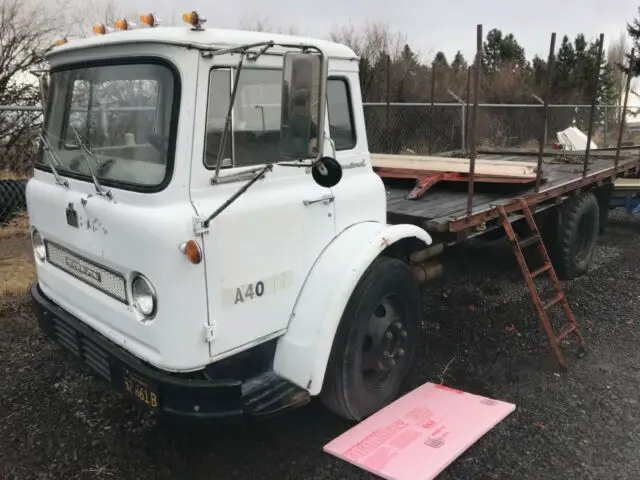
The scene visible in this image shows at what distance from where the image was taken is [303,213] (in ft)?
10.2

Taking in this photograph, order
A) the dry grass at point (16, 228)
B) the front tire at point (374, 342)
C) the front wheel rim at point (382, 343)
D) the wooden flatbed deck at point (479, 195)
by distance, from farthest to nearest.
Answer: the dry grass at point (16, 228) → the wooden flatbed deck at point (479, 195) → the front wheel rim at point (382, 343) → the front tire at point (374, 342)

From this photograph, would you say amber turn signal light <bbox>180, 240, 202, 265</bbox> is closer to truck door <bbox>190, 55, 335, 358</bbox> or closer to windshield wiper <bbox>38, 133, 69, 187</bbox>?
truck door <bbox>190, 55, 335, 358</bbox>

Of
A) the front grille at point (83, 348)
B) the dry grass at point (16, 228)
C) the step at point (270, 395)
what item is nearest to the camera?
the step at point (270, 395)

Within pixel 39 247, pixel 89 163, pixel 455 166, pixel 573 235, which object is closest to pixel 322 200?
pixel 89 163

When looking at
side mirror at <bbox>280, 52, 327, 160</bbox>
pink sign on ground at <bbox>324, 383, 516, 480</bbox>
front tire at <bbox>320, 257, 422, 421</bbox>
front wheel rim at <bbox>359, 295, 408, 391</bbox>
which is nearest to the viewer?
side mirror at <bbox>280, 52, 327, 160</bbox>

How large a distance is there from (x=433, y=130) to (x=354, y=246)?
9.15 meters

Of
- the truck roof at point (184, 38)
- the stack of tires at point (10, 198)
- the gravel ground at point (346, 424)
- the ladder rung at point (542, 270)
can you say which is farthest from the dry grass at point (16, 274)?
the ladder rung at point (542, 270)

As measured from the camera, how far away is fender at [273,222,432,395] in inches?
117

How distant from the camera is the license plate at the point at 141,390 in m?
2.69

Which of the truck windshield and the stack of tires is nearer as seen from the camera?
the truck windshield

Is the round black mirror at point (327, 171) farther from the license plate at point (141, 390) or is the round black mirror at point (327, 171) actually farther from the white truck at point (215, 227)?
the license plate at point (141, 390)

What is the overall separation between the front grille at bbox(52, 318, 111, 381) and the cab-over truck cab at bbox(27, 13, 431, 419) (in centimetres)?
1

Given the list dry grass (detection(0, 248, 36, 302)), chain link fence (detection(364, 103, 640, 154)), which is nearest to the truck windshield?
dry grass (detection(0, 248, 36, 302))

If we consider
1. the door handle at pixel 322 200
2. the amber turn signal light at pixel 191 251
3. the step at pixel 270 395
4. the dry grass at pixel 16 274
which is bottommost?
the dry grass at pixel 16 274
